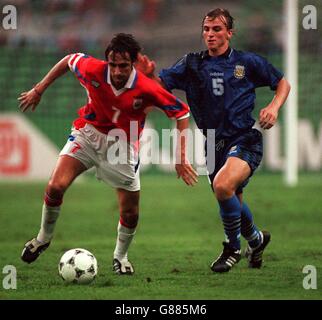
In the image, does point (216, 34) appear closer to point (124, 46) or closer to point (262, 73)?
point (262, 73)

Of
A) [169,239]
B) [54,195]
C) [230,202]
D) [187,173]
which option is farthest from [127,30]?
[187,173]

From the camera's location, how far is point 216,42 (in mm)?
7434

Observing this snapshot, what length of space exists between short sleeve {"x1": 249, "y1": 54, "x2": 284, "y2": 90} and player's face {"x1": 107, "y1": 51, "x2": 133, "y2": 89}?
1.15 m

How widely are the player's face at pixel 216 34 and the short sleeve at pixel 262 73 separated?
0.27 m

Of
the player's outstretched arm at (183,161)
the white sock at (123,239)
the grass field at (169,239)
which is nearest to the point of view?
the grass field at (169,239)

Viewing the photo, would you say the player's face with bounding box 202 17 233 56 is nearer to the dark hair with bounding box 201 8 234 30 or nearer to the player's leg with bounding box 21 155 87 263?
the dark hair with bounding box 201 8 234 30

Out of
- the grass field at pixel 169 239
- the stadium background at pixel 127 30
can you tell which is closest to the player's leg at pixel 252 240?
the grass field at pixel 169 239

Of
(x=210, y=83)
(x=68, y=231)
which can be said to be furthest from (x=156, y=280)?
(x=68, y=231)

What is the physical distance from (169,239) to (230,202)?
309 cm

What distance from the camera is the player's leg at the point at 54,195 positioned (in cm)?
711

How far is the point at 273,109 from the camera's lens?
7.16 m

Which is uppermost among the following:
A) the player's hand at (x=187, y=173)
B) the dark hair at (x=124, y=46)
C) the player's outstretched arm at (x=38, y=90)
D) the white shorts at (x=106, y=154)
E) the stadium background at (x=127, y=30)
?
the stadium background at (x=127, y=30)

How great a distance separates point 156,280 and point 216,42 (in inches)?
79.8

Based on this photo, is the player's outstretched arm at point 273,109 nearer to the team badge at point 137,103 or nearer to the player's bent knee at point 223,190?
the player's bent knee at point 223,190
